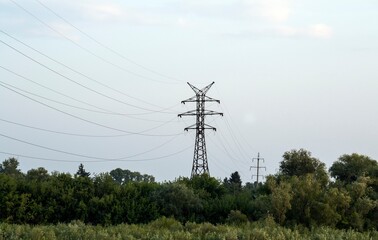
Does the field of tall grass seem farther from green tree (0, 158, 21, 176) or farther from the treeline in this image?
green tree (0, 158, 21, 176)

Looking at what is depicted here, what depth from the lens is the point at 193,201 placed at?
165 ft

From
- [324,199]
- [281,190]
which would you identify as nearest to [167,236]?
[281,190]

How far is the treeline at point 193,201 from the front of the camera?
4638 cm

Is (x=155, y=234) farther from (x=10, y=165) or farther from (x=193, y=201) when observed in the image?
(x=10, y=165)

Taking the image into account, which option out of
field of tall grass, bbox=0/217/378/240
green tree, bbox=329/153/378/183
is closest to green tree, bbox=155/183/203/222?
field of tall grass, bbox=0/217/378/240

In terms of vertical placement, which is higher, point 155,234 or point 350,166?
point 350,166

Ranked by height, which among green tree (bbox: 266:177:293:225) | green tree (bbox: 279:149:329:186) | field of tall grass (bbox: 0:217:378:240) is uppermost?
green tree (bbox: 279:149:329:186)

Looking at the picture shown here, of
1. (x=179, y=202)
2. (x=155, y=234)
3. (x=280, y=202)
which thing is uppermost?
(x=179, y=202)

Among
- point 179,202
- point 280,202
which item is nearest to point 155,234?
point 280,202

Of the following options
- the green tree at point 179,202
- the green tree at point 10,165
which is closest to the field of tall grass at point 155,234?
the green tree at point 179,202

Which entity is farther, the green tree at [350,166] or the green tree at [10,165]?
the green tree at [10,165]

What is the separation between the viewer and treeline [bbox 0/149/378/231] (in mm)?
46375

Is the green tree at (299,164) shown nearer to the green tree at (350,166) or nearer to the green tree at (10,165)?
the green tree at (350,166)

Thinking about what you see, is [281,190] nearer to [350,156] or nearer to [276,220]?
[276,220]
